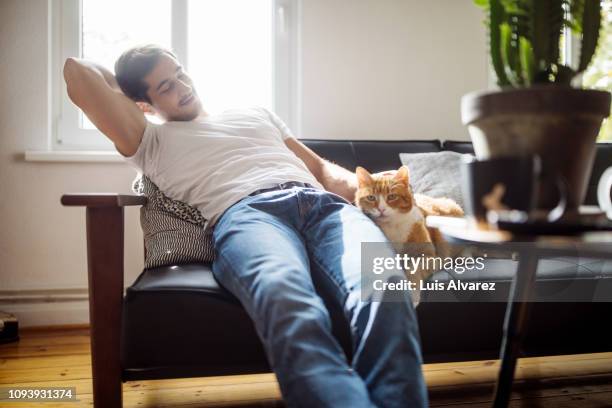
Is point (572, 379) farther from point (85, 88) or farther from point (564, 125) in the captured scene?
point (85, 88)

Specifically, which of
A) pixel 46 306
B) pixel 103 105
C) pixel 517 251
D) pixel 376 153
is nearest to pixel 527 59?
pixel 517 251

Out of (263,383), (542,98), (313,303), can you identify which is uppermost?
(542,98)

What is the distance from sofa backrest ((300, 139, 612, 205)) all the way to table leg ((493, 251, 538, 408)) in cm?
115

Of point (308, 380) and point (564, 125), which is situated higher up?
point (564, 125)

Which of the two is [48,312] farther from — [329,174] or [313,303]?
[313,303]

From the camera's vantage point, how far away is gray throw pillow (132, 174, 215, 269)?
4.23ft

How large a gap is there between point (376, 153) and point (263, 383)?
92 centimetres

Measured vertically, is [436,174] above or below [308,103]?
below

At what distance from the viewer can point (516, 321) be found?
2.27 feet

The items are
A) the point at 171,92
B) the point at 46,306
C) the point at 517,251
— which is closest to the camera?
the point at 517,251

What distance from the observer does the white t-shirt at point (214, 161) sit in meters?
1.31

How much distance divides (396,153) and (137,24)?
1348 millimetres

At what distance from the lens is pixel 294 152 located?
63.5 inches

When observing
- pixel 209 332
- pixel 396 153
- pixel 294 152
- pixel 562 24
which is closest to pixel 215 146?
pixel 294 152
